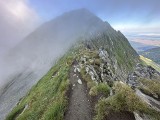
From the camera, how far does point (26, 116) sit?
39.5 m

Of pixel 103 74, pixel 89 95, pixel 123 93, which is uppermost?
pixel 123 93

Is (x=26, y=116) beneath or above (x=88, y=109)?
beneath

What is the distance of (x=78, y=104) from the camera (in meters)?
32.6

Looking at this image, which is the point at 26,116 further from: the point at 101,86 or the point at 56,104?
the point at 101,86

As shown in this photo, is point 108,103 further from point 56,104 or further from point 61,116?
point 56,104

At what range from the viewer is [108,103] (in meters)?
26.8

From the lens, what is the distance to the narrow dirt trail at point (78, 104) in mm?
29462

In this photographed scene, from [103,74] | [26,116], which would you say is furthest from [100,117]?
[103,74]

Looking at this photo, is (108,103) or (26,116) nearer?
(108,103)

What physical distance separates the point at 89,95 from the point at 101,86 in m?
2.38

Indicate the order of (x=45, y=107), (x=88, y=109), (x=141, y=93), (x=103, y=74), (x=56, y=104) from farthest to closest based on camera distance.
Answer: (x=103, y=74)
(x=45, y=107)
(x=56, y=104)
(x=88, y=109)
(x=141, y=93)

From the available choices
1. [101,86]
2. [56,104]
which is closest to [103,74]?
[101,86]

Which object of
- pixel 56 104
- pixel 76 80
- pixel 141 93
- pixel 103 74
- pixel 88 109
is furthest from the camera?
pixel 103 74

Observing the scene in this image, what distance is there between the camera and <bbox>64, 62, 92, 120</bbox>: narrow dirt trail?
1160 inches
